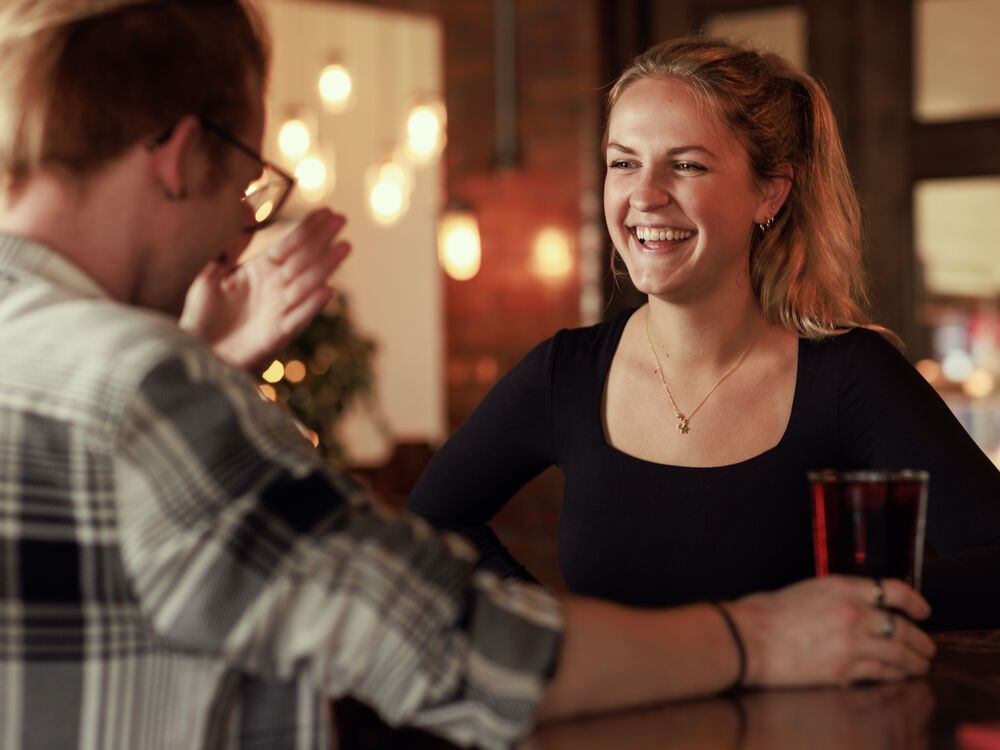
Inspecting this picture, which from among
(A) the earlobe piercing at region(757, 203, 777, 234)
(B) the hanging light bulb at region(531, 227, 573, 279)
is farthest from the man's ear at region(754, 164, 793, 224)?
(B) the hanging light bulb at region(531, 227, 573, 279)

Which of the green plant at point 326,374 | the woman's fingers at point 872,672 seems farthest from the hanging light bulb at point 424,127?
the woman's fingers at point 872,672

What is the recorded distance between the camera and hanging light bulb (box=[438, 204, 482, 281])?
5.70 m

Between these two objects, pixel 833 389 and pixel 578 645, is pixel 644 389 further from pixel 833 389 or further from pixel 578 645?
pixel 578 645

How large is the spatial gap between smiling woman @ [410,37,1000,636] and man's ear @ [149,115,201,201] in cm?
91

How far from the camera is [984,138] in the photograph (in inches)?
220

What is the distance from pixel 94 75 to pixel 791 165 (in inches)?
52.5

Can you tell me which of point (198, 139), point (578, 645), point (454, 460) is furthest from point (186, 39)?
point (454, 460)

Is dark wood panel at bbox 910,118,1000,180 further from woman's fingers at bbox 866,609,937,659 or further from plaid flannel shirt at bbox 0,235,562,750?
plaid flannel shirt at bbox 0,235,562,750

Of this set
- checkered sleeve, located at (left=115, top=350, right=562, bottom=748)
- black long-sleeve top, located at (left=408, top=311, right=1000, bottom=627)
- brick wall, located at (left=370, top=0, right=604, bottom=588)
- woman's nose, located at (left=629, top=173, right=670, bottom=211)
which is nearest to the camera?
checkered sleeve, located at (left=115, top=350, right=562, bottom=748)

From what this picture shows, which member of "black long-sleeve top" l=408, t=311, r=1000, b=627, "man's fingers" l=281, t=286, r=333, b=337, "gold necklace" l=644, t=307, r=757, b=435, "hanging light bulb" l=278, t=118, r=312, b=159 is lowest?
"black long-sleeve top" l=408, t=311, r=1000, b=627

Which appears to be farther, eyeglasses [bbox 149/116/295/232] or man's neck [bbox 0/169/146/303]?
eyeglasses [bbox 149/116/295/232]

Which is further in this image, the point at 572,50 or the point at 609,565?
the point at 572,50

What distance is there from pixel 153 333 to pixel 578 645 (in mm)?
390

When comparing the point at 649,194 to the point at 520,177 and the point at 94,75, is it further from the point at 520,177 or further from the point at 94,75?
the point at 520,177
